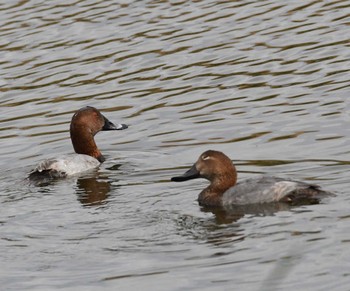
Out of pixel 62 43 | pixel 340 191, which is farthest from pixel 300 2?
pixel 340 191

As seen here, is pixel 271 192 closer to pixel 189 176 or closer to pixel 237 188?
pixel 237 188

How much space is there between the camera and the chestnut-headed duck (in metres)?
11.5

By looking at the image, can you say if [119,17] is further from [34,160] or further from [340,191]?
[340,191]

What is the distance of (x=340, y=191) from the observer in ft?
38.3

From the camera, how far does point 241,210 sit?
38.3 feet

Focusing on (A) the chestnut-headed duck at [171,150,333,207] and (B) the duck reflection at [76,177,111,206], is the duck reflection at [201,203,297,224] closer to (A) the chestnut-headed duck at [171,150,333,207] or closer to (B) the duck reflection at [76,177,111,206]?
(A) the chestnut-headed duck at [171,150,333,207]

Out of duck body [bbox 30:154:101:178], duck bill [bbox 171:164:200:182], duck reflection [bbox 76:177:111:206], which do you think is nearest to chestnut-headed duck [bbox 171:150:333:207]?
duck bill [bbox 171:164:200:182]

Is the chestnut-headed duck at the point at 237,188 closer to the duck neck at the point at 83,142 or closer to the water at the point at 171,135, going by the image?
the water at the point at 171,135

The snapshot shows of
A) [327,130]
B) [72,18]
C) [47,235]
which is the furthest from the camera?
[72,18]

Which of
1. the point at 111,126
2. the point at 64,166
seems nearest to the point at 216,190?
the point at 64,166

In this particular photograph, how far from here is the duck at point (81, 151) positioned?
14.0 metres

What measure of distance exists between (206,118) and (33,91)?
139 inches

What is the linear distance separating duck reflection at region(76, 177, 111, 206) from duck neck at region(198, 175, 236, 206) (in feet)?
3.62

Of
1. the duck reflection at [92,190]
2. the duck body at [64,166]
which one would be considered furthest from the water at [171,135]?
the duck body at [64,166]
